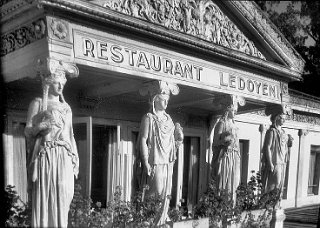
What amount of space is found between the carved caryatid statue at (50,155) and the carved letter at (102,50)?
673mm

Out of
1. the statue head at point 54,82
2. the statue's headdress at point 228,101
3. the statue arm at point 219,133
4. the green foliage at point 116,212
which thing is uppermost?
the statue head at point 54,82

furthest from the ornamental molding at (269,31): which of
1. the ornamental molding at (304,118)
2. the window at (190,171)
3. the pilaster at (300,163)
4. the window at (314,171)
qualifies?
the window at (314,171)

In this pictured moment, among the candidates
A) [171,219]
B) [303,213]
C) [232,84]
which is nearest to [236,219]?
[171,219]

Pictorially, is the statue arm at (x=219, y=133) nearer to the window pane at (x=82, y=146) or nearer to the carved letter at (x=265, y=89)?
the carved letter at (x=265, y=89)

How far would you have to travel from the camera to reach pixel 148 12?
6.49 m

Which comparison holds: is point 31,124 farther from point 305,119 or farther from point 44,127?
point 305,119

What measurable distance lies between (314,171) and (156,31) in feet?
39.3

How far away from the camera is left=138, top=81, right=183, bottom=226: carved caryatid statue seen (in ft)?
21.2

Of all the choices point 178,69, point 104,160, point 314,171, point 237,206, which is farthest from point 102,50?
point 314,171

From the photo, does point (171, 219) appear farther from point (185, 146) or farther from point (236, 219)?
point (185, 146)

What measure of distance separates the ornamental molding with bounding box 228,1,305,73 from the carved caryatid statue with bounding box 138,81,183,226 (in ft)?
8.10

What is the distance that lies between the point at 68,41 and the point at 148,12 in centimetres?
155

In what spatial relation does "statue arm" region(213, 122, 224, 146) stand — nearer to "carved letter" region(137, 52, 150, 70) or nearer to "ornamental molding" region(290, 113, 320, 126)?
"carved letter" region(137, 52, 150, 70)

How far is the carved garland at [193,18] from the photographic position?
6.36m
